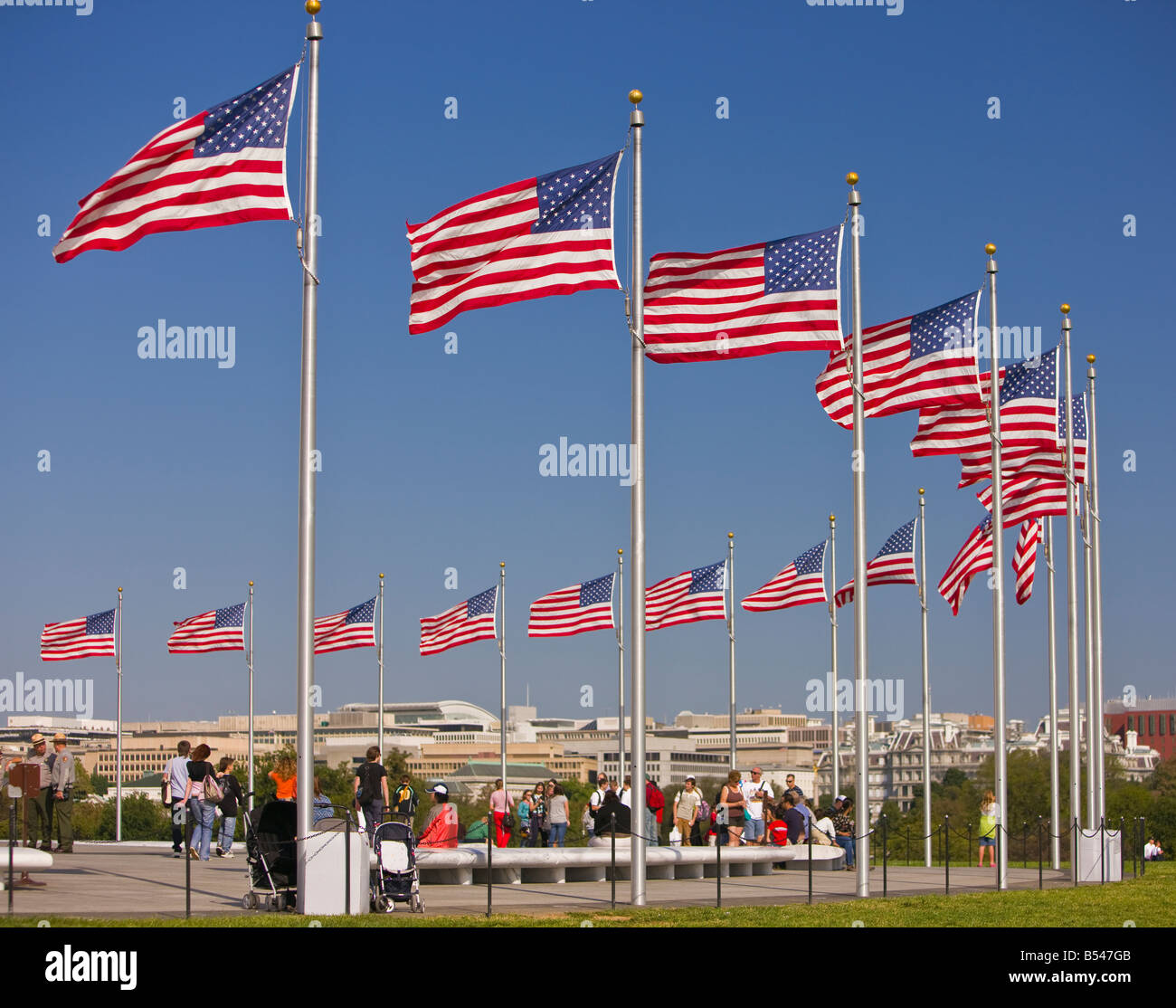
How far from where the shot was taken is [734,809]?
31.7 metres

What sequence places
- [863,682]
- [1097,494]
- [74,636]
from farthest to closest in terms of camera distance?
1. [74,636]
2. [1097,494]
3. [863,682]

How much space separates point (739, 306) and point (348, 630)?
94.1ft

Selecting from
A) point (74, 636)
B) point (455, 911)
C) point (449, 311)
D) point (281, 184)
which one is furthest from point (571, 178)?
point (74, 636)

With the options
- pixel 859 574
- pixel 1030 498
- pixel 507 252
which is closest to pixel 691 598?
pixel 1030 498

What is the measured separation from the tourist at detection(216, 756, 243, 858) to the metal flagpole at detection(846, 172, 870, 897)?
970 cm

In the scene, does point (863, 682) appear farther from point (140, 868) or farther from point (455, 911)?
point (140, 868)

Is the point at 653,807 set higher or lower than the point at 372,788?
lower

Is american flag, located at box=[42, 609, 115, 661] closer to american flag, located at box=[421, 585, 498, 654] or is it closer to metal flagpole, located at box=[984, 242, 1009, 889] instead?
american flag, located at box=[421, 585, 498, 654]

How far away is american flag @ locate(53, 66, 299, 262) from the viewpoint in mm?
18766

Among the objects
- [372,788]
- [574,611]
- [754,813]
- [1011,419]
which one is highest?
[1011,419]

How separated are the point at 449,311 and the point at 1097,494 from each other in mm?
19192

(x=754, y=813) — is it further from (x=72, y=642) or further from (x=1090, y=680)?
(x=72, y=642)

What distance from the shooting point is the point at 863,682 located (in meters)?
22.3
